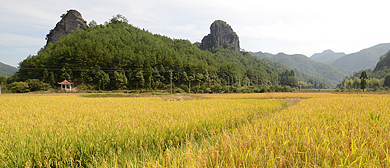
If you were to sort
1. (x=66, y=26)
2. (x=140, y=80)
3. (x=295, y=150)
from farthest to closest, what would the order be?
(x=66, y=26) < (x=140, y=80) < (x=295, y=150)

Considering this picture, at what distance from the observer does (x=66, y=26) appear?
12688 cm

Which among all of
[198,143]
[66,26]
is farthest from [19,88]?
[66,26]

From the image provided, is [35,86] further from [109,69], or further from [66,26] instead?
[66,26]

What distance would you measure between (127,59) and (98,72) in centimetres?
2160

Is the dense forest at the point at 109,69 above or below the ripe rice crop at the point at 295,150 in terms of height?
above

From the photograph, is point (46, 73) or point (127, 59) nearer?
point (46, 73)

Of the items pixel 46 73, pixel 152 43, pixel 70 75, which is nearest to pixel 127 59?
pixel 70 75

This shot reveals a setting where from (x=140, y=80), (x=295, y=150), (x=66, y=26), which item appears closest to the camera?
(x=295, y=150)

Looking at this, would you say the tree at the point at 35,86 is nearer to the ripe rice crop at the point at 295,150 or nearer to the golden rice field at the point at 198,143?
the golden rice field at the point at 198,143

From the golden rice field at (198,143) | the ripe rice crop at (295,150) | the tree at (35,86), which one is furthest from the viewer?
the tree at (35,86)

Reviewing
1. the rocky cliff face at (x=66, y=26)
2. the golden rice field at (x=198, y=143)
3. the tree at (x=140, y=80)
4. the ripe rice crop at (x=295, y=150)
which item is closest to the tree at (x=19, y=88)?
the tree at (x=140, y=80)

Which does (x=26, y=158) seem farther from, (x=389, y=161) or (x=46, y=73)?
(x=46, y=73)

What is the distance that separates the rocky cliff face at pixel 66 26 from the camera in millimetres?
126625

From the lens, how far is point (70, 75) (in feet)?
241
